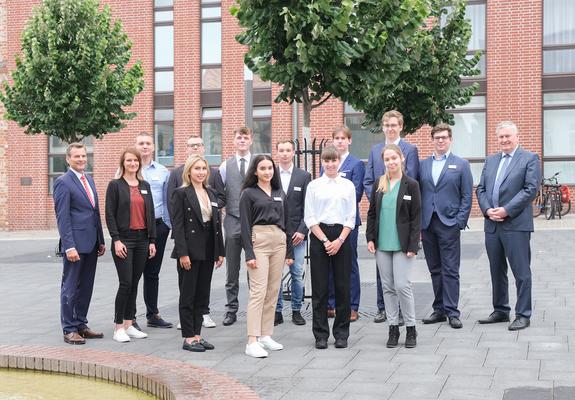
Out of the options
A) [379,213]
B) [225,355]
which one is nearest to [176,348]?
[225,355]

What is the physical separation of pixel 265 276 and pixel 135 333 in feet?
5.10

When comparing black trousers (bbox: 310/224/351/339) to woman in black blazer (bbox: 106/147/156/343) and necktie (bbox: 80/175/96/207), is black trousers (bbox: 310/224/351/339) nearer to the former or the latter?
woman in black blazer (bbox: 106/147/156/343)

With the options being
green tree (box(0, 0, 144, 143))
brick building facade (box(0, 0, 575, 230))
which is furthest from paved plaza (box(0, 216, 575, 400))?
brick building facade (box(0, 0, 575, 230))

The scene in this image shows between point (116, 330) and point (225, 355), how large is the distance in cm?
135

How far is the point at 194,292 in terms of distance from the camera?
23.7 ft

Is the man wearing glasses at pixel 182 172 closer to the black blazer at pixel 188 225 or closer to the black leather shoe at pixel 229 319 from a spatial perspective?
the black leather shoe at pixel 229 319

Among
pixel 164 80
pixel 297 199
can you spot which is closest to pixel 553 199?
pixel 164 80

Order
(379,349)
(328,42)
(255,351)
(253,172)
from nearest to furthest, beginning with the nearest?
(255,351), (379,349), (253,172), (328,42)

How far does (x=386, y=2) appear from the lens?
28.9ft

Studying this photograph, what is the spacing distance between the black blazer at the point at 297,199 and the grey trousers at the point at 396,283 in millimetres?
994

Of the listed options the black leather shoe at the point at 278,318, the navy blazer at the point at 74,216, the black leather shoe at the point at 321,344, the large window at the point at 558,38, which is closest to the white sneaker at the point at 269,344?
the black leather shoe at the point at 321,344

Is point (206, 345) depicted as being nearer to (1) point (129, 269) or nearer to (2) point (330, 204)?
(1) point (129, 269)

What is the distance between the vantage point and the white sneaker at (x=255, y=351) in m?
6.75

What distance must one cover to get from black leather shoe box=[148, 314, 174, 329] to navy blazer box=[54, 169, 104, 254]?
112cm
